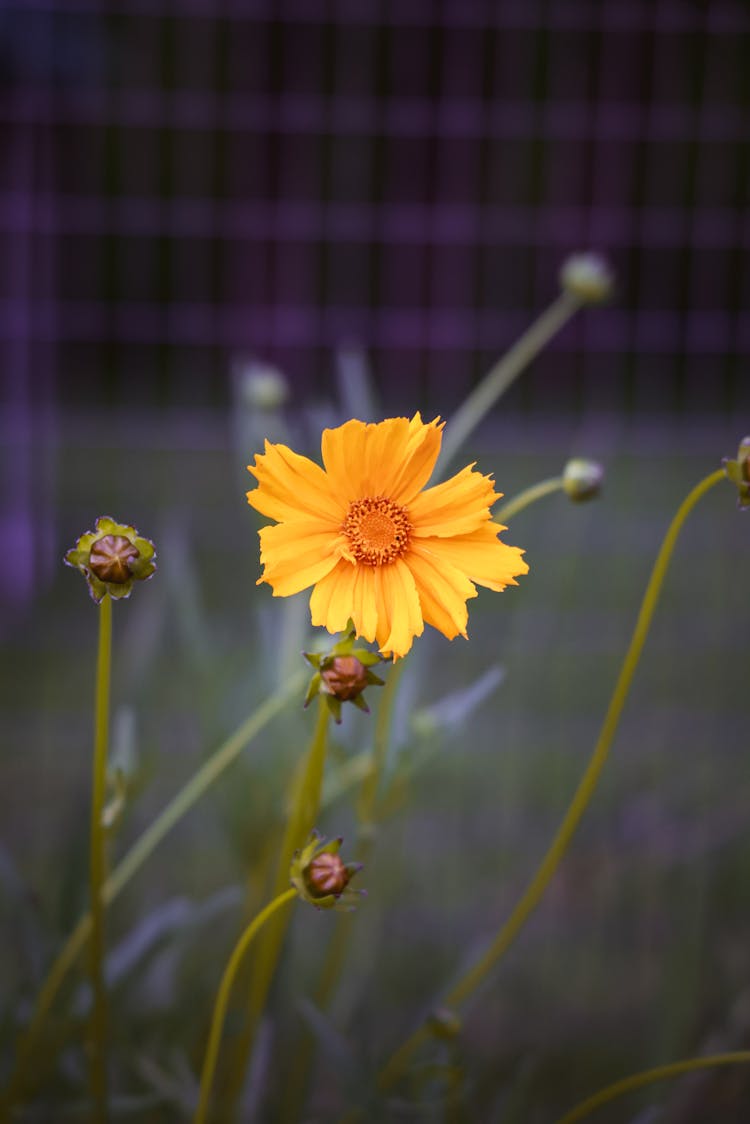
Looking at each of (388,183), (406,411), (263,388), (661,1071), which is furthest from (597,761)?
(388,183)

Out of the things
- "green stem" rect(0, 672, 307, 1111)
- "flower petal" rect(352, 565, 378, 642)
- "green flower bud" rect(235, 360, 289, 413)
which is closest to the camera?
"flower petal" rect(352, 565, 378, 642)

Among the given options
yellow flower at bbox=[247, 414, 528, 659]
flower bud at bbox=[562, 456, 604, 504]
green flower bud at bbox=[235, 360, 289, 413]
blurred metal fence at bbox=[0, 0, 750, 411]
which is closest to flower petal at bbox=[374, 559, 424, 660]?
yellow flower at bbox=[247, 414, 528, 659]

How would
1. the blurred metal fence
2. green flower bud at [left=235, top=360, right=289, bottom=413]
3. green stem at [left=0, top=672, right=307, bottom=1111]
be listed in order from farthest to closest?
the blurred metal fence, green flower bud at [left=235, top=360, right=289, bottom=413], green stem at [left=0, top=672, right=307, bottom=1111]

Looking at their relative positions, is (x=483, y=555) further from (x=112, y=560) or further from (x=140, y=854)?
(x=140, y=854)

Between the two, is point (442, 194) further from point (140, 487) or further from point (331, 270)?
point (140, 487)

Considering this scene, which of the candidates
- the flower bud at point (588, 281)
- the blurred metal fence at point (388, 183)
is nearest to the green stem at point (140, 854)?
the flower bud at point (588, 281)

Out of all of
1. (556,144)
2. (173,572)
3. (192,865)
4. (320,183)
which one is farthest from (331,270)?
(173,572)

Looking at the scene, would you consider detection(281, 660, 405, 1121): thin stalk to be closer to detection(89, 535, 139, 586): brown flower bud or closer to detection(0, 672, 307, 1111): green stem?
detection(0, 672, 307, 1111): green stem

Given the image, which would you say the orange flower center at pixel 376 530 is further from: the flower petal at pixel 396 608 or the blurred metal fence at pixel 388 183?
the blurred metal fence at pixel 388 183
